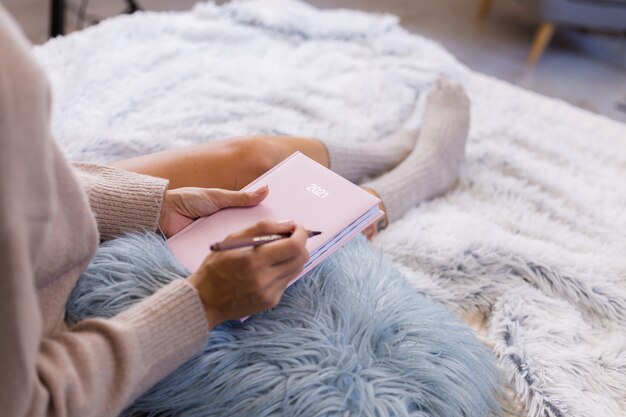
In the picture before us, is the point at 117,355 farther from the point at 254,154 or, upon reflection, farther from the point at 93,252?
the point at 254,154

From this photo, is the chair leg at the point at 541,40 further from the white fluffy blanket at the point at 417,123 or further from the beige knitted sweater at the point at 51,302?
the beige knitted sweater at the point at 51,302

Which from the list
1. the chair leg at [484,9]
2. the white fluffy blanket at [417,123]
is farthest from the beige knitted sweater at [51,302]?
the chair leg at [484,9]

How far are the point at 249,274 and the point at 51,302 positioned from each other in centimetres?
21

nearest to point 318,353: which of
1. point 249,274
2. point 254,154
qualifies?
point 249,274

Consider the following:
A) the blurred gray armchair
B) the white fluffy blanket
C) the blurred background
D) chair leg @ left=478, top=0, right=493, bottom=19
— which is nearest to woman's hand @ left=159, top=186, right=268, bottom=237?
the white fluffy blanket

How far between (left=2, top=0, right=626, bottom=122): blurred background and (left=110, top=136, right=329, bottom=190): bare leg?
109 centimetres

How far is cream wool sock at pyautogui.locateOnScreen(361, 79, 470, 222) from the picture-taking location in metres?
1.03

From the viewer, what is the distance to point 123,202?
736mm

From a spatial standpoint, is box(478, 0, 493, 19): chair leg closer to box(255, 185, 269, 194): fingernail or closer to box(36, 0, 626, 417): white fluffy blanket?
box(36, 0, 626, 417): white fluffy blanket

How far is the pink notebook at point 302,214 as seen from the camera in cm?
72

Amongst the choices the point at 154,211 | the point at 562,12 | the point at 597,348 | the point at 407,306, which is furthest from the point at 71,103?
the point at 562,12

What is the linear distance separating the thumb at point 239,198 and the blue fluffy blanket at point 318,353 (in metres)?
0.10

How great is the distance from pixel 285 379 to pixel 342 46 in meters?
1.08

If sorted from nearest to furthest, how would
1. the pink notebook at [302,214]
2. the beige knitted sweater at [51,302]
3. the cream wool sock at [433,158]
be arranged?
the beige knitted sweater at [51,302] < the pink notebook at [302,214] < the cream wool sock at [433,158]
